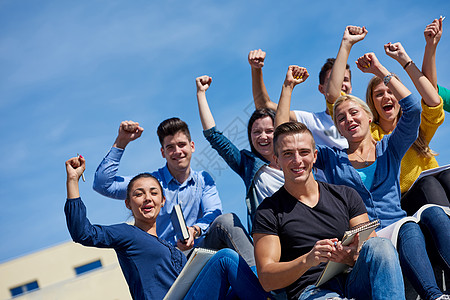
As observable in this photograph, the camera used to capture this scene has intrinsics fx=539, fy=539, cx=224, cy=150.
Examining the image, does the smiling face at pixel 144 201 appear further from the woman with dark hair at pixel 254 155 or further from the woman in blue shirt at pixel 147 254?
the woman with dark hair at pixel 254 155

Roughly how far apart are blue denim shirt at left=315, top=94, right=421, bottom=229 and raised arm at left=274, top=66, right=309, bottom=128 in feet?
1.36

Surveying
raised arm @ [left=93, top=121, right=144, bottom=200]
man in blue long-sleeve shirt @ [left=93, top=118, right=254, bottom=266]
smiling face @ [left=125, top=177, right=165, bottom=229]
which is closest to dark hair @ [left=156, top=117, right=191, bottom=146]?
man in blue long-sleeve shirt @ [left=93, top=118, right=254, bottom=266]

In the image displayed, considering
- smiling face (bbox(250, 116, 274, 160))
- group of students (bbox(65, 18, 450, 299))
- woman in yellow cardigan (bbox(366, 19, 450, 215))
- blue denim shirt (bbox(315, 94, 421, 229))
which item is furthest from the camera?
smiling face (bbox(250, 116, 274, 160))

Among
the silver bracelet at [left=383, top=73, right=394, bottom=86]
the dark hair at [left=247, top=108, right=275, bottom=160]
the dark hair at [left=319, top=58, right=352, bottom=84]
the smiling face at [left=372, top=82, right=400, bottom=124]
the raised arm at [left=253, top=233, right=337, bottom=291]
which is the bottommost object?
the raised arm at [left=253, top=233, right=337, bottom=291]

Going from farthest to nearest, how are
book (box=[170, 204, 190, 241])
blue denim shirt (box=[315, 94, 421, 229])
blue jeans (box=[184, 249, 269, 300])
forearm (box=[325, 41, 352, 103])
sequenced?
forearm (box=[325, 41, 352, 103]) → book (box=[170, 204, 190, 241]) → blue denim shirt (box=[315, 94, 421, 229]) → blue jeans (box=[184, 249, 269, 300])

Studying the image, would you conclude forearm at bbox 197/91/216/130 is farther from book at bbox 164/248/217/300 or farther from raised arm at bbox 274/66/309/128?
book at bbox 164/248/217/300

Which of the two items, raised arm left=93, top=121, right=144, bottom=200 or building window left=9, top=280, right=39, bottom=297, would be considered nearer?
raised arm left=93, top=121, right=144, bottom=200

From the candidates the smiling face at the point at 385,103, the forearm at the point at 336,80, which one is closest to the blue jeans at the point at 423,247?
the smiling face at the point at 385,103

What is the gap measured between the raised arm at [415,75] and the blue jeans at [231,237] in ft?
6.18

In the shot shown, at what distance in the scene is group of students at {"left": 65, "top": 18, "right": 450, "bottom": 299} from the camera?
10.5 feet

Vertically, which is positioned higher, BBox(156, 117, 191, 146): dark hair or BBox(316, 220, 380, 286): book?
BBox(156, 117, 191, 146): dark hair

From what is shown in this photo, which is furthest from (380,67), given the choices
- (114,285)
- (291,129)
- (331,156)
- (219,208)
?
(114,285)

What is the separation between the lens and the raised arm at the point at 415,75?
450 centimetres

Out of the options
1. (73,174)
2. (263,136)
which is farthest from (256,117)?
(73,174)
